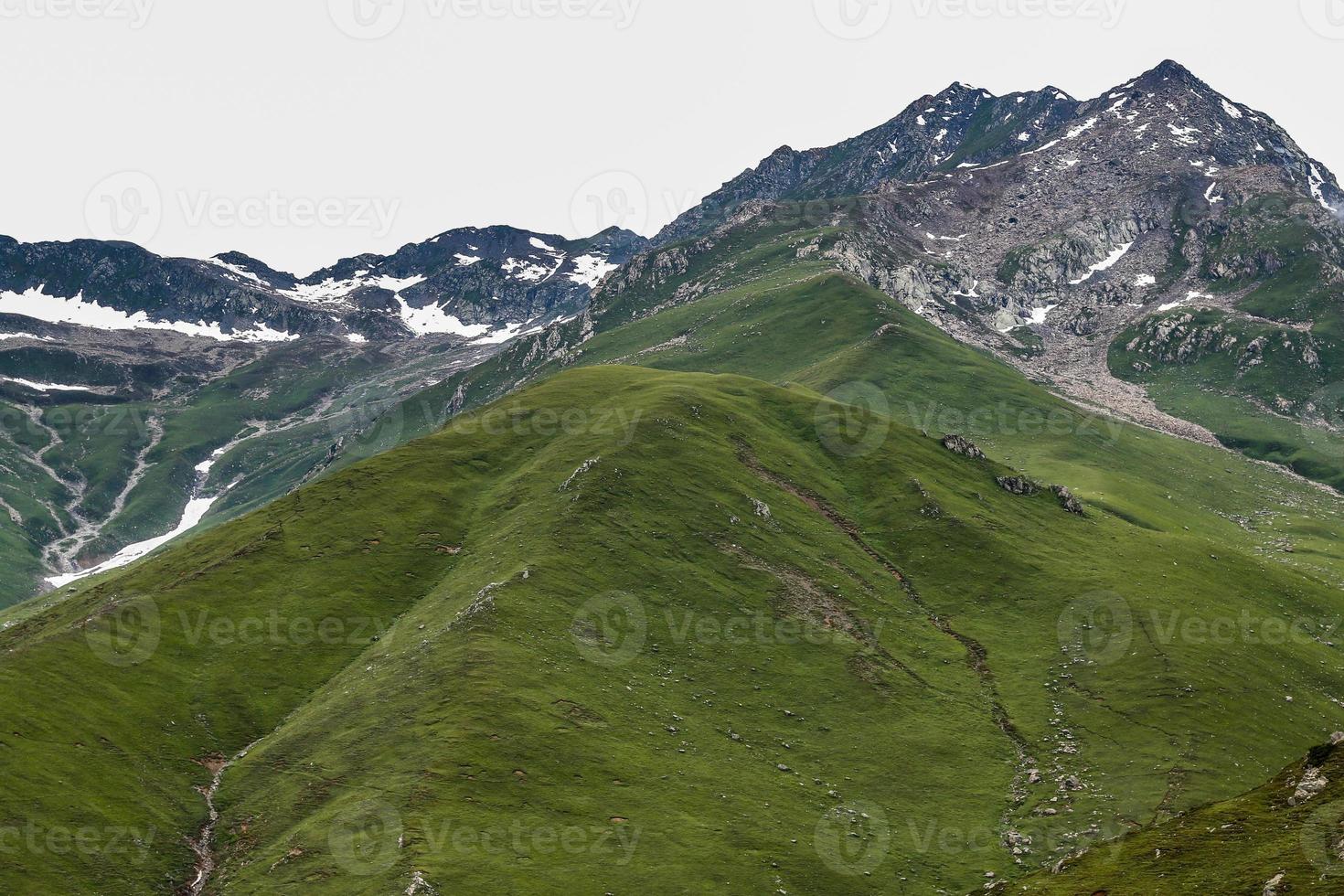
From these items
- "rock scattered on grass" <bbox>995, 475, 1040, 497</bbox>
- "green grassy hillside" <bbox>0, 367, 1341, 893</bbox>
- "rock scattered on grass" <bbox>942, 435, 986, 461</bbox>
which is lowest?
"green grassy hillside" <bbox>0, 367, 1341, 893</bbox>

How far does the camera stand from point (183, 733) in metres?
88.5

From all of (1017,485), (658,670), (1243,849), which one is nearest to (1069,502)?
(1017,485)

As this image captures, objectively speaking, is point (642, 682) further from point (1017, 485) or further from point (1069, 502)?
point (1069, 502)

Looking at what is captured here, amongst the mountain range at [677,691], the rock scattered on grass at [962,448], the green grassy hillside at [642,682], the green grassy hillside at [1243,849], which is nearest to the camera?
the green grassy hillside at [1243,849]

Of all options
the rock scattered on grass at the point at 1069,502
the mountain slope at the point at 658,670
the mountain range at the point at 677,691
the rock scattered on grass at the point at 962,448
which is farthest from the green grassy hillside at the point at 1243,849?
the rock scattered on grass at the point at 962,448

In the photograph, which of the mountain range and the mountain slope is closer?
the mountain range

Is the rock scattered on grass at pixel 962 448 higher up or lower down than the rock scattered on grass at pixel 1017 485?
higher up

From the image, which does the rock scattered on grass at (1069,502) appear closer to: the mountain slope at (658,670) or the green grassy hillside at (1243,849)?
the mountain slope at (658,670)

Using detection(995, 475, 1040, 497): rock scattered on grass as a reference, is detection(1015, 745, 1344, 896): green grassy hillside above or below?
below

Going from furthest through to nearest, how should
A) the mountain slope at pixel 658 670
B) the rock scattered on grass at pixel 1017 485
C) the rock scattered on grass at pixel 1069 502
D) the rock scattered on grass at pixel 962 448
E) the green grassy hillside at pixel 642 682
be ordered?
the rock scattered on grass at pixel 962 448
the rock scattered on grass at pixel 1017 485
the rock scattered on grass at pixel 1069 502
the mountain slope at pixel 658 670
the green grassy hillside at pixel 642 682

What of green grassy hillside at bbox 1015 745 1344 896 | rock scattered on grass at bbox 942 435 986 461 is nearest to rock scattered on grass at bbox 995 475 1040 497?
rock scattered on grass at bbox 942 435 986 461

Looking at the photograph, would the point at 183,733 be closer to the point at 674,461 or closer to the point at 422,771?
the point at 422,771

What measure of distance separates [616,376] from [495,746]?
4876 inches

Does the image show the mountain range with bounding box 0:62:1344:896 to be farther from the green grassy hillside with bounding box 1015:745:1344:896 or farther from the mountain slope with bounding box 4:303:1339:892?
the mountain slope with bounding box 4:303:1339:892
